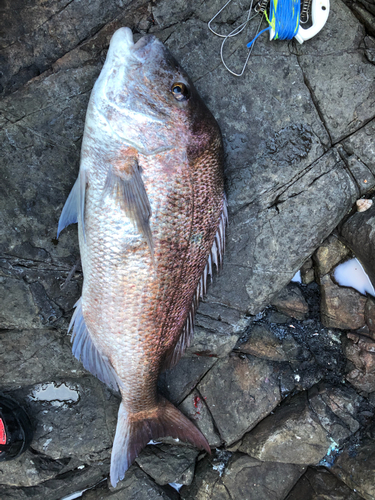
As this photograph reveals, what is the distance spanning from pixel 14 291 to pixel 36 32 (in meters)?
2.06

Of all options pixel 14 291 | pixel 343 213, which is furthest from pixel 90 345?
pixel 343 213

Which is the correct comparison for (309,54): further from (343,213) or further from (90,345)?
(90,345)

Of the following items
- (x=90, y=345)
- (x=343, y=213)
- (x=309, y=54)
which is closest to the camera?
(x=90, y=345)

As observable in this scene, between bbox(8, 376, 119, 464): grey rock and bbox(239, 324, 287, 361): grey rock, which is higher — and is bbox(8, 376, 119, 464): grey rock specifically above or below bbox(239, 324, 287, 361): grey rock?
above

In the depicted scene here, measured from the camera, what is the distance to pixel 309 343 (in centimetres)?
323

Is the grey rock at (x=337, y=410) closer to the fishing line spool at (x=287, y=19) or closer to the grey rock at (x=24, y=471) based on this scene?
the grey rock at (x=24, y=471)

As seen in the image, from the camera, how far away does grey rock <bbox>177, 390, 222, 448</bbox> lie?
312 centimetres

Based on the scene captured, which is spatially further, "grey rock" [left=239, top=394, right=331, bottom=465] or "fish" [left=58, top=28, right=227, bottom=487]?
"grey rock" [left=239, top=394, right=331, bottom=465]

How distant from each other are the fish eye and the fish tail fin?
232 cm

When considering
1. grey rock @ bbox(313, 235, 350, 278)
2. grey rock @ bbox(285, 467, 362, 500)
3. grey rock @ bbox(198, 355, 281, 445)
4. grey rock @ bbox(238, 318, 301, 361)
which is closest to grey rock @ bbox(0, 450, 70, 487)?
grey rock @ bbox(198, 355, 281, 445)

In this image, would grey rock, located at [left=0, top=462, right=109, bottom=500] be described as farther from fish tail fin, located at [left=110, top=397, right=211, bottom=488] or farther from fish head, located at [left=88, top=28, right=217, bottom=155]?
fish head, located at [left=88, top=28, right=217, bottom=155]

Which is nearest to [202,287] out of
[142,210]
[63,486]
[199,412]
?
[142,210]

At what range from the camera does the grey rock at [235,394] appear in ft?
10.3

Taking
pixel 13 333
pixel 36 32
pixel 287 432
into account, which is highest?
pixel 36 32
